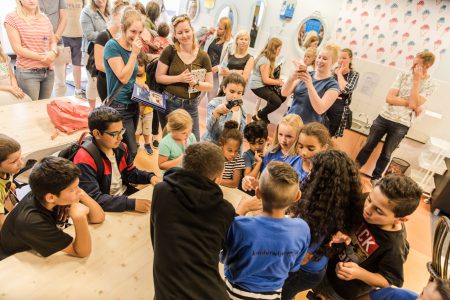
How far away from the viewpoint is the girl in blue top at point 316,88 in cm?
262

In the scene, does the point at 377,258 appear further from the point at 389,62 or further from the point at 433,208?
the point at 389,62

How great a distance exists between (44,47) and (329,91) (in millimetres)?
2895

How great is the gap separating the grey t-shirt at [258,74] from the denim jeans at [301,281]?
3.06 meters

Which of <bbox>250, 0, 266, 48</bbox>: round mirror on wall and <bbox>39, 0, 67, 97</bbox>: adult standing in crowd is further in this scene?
<bbox>250, 0, 266, 48</bbox>: round mirror on wall

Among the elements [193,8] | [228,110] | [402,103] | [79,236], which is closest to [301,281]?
[79,236]

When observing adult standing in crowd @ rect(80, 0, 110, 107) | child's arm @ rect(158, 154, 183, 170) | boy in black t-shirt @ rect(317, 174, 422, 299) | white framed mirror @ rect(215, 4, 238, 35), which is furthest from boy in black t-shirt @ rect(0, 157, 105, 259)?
white framed mirror @ rect(215, 4, 238, 35)

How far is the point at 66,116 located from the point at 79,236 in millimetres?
1619

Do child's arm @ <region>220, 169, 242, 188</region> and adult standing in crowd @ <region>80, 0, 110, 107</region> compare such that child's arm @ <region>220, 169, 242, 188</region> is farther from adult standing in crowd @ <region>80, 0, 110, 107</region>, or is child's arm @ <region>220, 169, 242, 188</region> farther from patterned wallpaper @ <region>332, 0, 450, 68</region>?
patterned wallpaper @ <region>332, 0, 450, 68</region>

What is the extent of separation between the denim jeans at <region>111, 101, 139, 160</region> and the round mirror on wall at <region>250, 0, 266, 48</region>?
367cm

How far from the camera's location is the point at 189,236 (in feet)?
3.84

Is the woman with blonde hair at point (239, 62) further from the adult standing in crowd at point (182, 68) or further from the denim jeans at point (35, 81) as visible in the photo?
the denim jeans at point (35, 81)

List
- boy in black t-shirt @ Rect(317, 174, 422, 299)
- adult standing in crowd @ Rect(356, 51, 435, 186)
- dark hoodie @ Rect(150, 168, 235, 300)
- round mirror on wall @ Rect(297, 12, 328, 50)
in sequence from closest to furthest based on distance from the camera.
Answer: dark hoodie @ Rect(150, 168, 235, 300)
boy in black t-shirt @ Rect(317, 174, 422, 299)
adult standing in crowd @ Rect(356, 51, 435, 186)
round mirror on wall @ Rect(297, 12, 328, 50)

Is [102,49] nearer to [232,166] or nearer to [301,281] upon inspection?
[232,166]

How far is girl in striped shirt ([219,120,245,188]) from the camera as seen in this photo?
2369 mm
